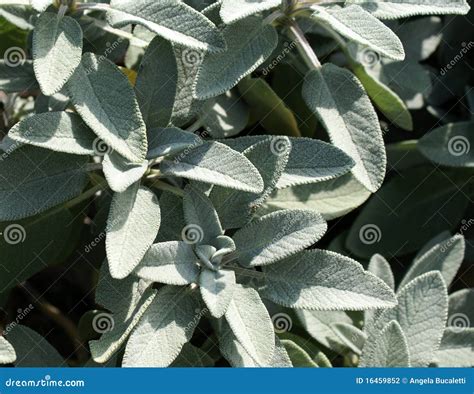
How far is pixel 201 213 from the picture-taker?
5.18ft

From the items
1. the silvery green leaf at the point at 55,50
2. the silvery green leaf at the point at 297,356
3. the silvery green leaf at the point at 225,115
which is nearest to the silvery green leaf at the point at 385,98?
the silvery green leaf at the point at 225,115

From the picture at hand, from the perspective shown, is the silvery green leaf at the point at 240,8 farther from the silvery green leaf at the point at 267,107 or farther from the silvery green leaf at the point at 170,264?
the silvery green leaf at the point at 170,264

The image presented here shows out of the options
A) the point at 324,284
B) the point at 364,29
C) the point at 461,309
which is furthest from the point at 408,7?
the point at 461,309

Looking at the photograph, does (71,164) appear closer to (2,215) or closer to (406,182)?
(2,215)

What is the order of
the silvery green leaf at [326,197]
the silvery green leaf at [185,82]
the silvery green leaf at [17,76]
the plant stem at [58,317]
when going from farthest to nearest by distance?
the plant stem at [58,317], the silvery green leaf at [326,197], the silvery green leaf at [17,76], the silvery green leaf at [185,82]

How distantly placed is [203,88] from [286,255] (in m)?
0.37

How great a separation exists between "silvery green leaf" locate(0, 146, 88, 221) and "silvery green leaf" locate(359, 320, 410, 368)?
0.69 meters

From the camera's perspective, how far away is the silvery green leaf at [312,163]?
1.59 meters

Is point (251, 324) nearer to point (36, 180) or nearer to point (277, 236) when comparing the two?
point (277, 236)

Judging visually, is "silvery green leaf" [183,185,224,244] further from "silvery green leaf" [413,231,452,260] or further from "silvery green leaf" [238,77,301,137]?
"silvery green leaf" [413,231,452,260]

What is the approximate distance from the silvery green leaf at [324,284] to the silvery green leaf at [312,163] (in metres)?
0.15

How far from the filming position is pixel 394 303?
1.55 metres

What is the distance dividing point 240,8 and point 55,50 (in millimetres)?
366

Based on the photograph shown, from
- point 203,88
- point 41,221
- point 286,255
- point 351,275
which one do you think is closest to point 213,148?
point 203,88
